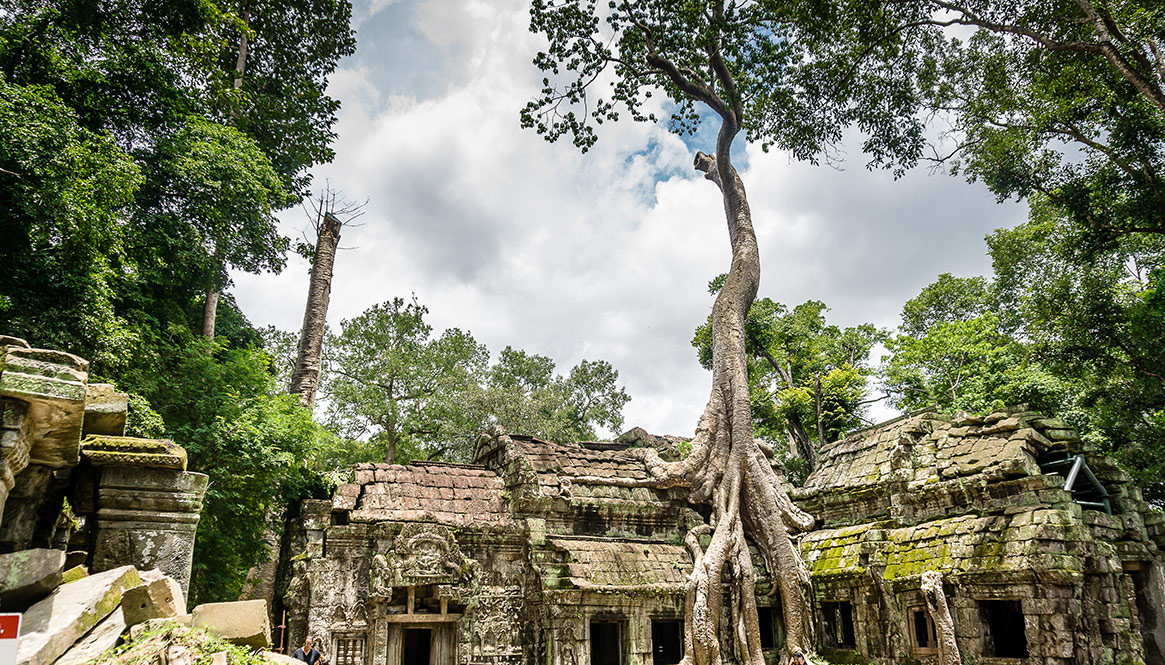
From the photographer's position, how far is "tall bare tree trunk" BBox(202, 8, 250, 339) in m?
14.5

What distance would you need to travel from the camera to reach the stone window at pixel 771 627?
13.0 metres

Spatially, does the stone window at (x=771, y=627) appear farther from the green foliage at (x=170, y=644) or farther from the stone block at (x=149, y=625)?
the stone block at (x=149, y=625)

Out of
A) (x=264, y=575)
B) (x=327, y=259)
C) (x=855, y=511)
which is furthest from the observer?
(x=327, y=259)

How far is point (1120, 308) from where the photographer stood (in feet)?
46.1

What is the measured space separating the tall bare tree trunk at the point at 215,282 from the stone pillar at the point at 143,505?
416 inches

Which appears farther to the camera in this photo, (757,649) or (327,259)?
(327,259)

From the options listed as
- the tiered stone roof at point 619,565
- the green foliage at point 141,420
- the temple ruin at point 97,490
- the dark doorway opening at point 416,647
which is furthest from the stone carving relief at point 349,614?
the temple ruin at point 97,490

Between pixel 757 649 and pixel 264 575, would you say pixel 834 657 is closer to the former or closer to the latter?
pixel 757 649

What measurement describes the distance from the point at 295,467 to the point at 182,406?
247 centimetres

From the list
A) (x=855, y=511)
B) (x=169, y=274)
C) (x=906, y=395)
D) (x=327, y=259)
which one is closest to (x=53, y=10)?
(x=169, y=274)

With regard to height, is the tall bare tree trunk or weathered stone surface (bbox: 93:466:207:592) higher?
the tall bare tree trunk

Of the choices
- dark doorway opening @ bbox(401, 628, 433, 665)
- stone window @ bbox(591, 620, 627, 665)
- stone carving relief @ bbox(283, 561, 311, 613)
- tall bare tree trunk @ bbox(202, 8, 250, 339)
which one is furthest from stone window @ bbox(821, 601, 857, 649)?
tall bare tree trunk @ bbox(202, 8, 250, 339)

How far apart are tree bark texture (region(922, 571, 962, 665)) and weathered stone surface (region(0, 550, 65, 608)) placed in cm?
1113

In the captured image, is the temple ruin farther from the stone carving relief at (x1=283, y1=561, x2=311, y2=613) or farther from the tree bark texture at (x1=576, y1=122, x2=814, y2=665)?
the tree bark texture at (x1=576, y1=122, x2=814, y2=665)
